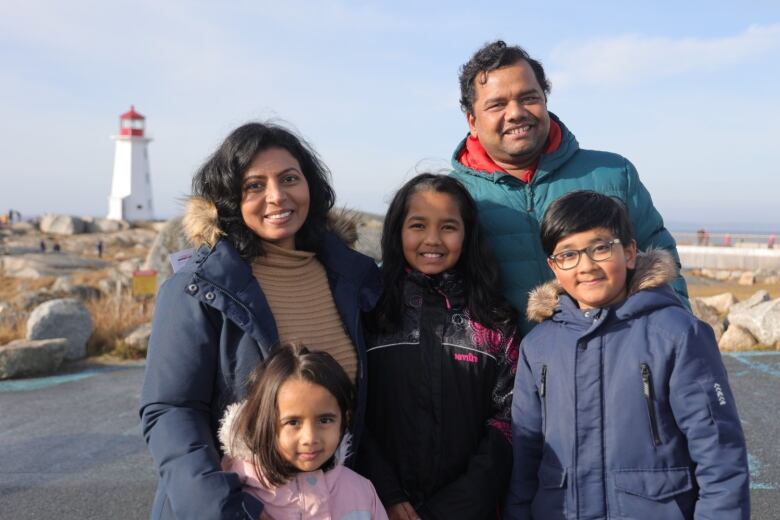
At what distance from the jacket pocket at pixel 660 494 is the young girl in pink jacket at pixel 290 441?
855 millimetres

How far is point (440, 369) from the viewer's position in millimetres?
2600

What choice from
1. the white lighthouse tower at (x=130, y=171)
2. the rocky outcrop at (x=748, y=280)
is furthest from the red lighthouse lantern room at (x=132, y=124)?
the rocky outcrop at (x=748, y=280)

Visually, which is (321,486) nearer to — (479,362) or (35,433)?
(479,362)

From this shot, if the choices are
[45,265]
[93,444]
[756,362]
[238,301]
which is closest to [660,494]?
[238,301]

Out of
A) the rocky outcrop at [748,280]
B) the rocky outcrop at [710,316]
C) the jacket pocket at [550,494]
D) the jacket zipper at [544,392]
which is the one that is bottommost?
the rocky outcrop at [748,280]

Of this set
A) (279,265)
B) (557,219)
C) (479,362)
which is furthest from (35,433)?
(557,219)

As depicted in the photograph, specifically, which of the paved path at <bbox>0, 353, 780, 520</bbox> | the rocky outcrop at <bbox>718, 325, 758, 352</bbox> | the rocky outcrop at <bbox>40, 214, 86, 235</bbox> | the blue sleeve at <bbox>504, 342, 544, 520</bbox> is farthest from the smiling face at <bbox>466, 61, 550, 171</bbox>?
the rocky outcrop at <bbox>40, 214, 86, 235</bbox>

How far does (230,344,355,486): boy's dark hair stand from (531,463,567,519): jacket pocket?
79cm

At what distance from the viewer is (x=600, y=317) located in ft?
7.68

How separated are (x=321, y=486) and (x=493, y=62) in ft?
5.98

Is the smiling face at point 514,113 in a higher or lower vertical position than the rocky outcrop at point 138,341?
higher

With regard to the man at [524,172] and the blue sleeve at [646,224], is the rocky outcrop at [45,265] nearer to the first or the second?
the man at [524,172]

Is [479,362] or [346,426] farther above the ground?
[479,362]

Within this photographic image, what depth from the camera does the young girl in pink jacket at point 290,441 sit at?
7.25 ft
